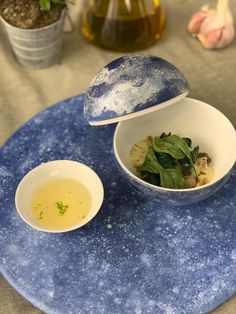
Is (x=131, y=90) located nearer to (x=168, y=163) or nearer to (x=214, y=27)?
(x=168, y=163)

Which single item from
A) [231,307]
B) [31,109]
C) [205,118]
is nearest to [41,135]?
[31,109]

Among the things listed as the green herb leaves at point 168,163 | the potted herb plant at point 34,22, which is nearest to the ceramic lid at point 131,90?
the green herb leaves at point 168,163

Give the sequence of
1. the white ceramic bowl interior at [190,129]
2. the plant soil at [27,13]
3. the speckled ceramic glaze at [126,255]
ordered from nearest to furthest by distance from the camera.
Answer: the speckled ceramic glaze at [126,255], the white ceramic bowl interior at [190,129], the plant soil at [27,13]

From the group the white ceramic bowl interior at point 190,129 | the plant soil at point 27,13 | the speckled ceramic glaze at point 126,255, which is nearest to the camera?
the speckled ceramic glaze at point 126,255

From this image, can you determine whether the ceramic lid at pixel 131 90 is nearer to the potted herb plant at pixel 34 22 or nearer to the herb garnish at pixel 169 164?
the herb garnish at pixel 169 164

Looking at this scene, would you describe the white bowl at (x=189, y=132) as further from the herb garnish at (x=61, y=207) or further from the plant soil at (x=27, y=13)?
the plant soil at (x=27, y=13)

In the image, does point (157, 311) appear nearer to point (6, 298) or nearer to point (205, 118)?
point (6, 298)

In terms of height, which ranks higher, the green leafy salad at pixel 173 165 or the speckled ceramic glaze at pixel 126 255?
the green leafy salad at pixel 173 165

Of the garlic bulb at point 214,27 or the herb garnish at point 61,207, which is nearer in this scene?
the herb garnish at point 61,207

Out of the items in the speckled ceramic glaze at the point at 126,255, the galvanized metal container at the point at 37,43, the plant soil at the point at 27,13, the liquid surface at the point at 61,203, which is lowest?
the speckled ceramic glaze at the point at 126,255
